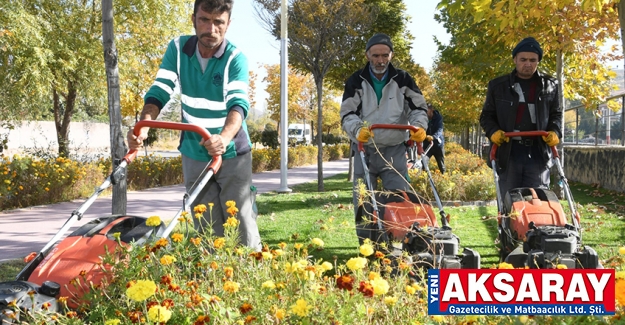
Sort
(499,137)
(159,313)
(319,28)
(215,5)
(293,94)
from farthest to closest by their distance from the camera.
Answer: (293,94) < (319,28) < (499,137) < (215,5) < (159,313)

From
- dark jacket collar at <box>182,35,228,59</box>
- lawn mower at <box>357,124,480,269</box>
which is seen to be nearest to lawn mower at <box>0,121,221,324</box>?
dark jacket collar at <box>182,35,228,59</box>

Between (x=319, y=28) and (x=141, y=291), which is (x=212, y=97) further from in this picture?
(x=319, y=28)

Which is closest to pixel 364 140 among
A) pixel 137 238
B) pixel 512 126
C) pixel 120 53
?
pixel 512 126

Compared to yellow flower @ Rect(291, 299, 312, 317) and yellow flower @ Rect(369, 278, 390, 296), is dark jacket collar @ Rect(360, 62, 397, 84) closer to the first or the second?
yellow flower @ Rect(369, 278, 390, 296)

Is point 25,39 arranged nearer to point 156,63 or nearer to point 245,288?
point 156,63

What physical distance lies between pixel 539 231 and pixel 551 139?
0.91 m

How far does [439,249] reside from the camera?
12.3 ft

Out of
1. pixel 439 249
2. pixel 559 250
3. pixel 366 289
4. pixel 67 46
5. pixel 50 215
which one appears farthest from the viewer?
pixel 67 46

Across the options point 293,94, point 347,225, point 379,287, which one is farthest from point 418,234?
point 293,94

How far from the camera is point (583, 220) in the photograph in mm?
8125

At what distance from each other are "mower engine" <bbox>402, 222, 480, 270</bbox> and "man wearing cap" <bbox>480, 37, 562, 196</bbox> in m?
1.35

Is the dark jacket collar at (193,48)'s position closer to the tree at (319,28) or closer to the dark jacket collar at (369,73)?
the dark jacket collar at (369,73)

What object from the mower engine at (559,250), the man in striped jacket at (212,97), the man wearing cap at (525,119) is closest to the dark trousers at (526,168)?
the man wearing cap at (525,119)

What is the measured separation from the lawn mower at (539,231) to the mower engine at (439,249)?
0.35 meters
